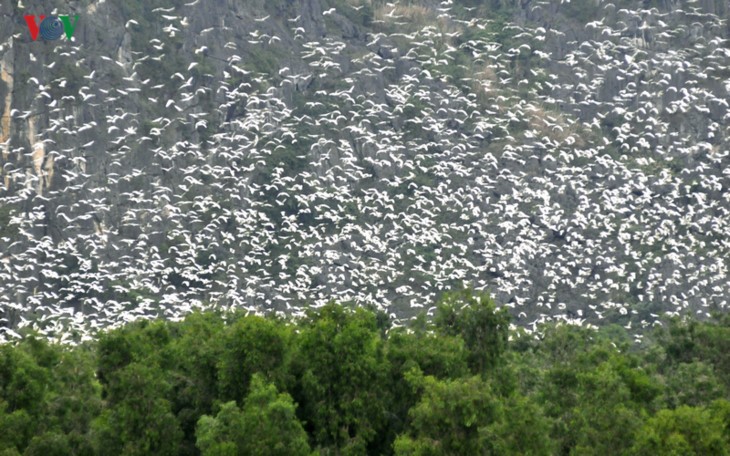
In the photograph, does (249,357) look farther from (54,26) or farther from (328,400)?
(54,26)

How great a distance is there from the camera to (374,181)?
7875 cm

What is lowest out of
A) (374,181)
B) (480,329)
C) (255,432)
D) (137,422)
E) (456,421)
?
(374,181)

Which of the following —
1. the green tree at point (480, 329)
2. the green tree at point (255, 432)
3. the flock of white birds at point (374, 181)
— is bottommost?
→ the flock of white birds at point (374, 181)

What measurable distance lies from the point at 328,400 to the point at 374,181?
51.9 metres

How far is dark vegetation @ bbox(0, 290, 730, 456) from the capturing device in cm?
2518

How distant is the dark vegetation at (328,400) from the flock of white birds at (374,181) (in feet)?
95.0

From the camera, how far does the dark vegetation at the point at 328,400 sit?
82.6 ft

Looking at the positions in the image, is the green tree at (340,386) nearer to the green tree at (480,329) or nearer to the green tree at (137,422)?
the green tree at (137,422)

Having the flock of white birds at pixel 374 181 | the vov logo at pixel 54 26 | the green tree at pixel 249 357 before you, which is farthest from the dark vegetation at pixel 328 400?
the vov logo at pixel 54 26

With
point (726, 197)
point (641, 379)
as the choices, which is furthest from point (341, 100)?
point (641, 379)

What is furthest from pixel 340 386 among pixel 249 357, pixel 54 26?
pixel 54 26

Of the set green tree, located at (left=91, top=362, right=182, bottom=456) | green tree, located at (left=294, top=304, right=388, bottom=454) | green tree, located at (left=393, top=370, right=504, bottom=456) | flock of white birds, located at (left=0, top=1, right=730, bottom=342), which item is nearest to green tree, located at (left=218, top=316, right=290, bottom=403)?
green tree, located at (left=294, top=304, right=388, bottom=454)

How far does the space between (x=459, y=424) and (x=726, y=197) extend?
188 feet

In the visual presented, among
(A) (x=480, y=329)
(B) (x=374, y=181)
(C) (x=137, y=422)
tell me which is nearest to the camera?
(C) (x=137, y=422)
